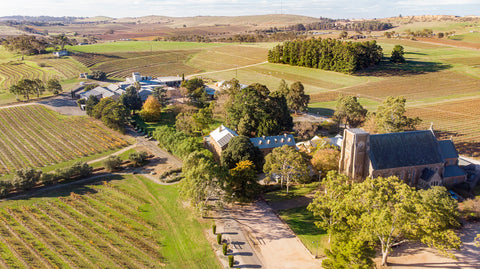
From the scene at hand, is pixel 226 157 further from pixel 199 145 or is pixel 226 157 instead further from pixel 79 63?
pixel 79 63

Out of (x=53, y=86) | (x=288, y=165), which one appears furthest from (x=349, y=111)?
(x=53, y=86)

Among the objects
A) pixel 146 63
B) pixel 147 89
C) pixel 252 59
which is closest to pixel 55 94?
pixel 147 89

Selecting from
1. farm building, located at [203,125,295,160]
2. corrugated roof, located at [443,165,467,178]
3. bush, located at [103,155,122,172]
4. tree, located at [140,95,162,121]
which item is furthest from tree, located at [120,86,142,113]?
corrugated roof, located at [443,165,467,178]

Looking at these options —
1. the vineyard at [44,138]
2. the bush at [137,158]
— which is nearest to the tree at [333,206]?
the bush at [137,158]

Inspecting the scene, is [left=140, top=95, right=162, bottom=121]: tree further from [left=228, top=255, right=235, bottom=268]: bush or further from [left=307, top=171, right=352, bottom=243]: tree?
[left=228, top=255, right=235, bottom=268]: bush

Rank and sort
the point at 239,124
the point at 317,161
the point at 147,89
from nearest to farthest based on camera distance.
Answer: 1. the point at 317,161
2. the point at 239,124
3. the point at 147,89

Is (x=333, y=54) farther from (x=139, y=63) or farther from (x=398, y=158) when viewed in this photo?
(x=398, y=158)
